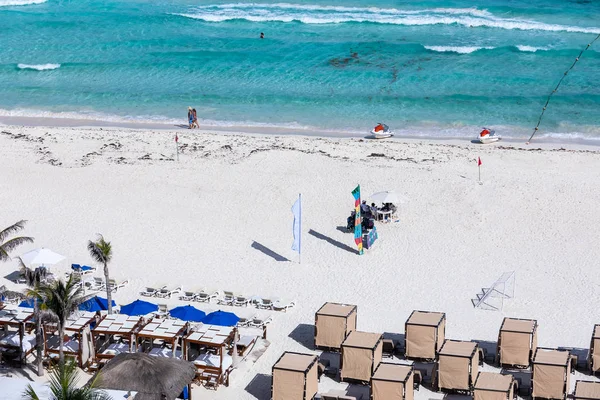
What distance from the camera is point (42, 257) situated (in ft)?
80.2

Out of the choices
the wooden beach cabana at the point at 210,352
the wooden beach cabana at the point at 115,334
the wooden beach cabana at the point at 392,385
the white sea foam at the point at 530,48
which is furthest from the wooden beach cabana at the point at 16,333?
the white sea foam at the point at 530,48

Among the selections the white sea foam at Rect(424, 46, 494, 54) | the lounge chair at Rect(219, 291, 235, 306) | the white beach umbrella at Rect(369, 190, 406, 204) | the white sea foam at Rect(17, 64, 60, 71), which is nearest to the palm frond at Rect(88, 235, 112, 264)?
the lounge chair at Rect(219, 291, 235, 306)

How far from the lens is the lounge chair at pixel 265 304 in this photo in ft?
76.6

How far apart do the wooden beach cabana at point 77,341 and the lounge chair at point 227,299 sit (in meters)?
Answer: 3.44

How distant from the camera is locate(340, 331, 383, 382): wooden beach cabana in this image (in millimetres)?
19984

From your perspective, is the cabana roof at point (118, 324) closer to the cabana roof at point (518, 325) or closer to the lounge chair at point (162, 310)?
the lounge chair at point (162, 310)

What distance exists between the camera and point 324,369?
20.5m

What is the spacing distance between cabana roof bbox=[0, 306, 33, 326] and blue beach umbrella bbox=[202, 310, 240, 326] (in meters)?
3.96

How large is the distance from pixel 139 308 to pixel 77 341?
66.7 inches

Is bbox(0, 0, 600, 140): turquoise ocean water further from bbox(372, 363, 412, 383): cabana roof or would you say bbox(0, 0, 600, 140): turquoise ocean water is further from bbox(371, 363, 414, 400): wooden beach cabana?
bbox(371, 363, 414, 400): wooden beach cabana

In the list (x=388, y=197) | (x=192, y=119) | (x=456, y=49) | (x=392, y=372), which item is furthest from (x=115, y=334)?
(x=456, y=49)

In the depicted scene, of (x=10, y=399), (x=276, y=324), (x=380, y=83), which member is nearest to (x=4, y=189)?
(x=276, y=324)

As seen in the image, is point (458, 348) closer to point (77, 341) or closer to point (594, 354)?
point (594, 354)

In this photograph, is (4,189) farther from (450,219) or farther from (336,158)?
(450,219)
